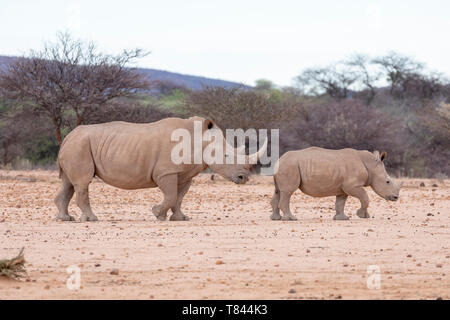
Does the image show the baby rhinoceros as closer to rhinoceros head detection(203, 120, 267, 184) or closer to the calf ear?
rhinoceros head detection(203, 120, 267, 184)

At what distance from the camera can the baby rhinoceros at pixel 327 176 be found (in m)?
13.8

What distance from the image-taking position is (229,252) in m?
9.84

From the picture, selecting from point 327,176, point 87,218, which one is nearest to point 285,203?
point 327,176

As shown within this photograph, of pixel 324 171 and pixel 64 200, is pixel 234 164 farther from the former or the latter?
pixel 64 200

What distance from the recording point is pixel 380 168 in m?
14.2

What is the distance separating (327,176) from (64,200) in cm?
429

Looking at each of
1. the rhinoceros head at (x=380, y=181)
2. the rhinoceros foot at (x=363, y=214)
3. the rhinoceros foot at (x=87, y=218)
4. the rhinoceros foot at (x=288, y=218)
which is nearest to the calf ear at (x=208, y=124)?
the rhinoceros foot at (x=288, y=218)

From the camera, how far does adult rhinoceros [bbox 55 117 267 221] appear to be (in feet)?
44.4

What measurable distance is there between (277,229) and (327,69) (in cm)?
4400

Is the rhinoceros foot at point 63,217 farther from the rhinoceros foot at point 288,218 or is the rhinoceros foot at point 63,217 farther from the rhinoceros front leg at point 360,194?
the rhinoceros front leg at point 360,194

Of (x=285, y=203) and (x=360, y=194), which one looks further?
(x=360, y=194)

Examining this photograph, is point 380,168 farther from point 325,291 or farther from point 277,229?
point 325,291

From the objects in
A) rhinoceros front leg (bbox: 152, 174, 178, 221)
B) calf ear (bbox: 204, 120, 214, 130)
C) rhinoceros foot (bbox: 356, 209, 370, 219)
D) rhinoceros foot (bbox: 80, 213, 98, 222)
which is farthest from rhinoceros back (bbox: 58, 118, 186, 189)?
rhinoceros foot (bbox: 356, 209, 370, 219)
